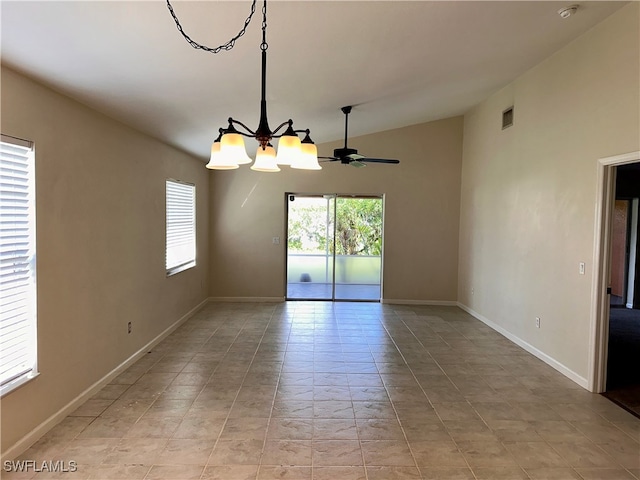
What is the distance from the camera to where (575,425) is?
2855 millimetres

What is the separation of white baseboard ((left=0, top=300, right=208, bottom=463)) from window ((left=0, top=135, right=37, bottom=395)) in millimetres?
→ 381

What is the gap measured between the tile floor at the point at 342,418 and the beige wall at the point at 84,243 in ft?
0.97

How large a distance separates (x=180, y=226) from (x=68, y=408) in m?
3.01

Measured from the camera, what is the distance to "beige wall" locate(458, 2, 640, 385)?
3.21 metres

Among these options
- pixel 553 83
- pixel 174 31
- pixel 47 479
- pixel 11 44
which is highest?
pixel 553 83

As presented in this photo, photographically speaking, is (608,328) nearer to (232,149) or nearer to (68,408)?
(232,149)

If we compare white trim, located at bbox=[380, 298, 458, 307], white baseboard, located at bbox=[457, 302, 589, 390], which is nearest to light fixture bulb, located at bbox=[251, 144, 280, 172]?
white baseboard, located at bbox=[457, 302, 589, 390]

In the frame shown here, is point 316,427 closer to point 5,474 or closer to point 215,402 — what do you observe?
point 215,402

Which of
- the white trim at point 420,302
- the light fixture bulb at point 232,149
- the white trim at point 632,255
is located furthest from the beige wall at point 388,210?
the light fixture bulb at point 232,149

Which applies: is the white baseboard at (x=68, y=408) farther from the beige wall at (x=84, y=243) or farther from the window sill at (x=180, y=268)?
the window sill at (x=180, y=268)

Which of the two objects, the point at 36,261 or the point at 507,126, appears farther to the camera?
the point at 507,126

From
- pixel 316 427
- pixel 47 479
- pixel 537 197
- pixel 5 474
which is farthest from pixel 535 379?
pixel 5 474

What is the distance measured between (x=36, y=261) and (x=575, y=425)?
397 cm

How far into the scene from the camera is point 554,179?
4.03m
